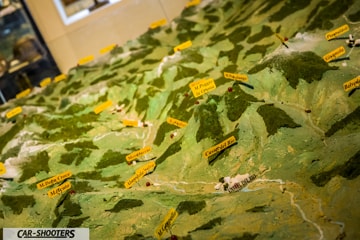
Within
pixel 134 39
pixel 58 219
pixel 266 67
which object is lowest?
pixel 58 219

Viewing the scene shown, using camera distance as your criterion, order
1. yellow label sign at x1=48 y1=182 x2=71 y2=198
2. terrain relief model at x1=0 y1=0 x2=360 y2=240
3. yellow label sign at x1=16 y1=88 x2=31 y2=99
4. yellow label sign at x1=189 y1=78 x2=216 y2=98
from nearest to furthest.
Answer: terrain relief model at x1=0 y1=0 x2=360 y2=240
yellow label sign at x1=48 y1=182 x2=71 y2=198
yellow label sign at x1=189 y1=78 x2=216 y2=98
yellow label sign at x1=16 y1=88 x2=31 y2=99

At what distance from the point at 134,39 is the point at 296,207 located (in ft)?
26.0

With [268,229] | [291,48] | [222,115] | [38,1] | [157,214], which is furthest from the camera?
[38,1]

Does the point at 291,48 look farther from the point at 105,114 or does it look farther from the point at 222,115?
the point at 105,114

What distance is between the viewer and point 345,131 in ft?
15.1

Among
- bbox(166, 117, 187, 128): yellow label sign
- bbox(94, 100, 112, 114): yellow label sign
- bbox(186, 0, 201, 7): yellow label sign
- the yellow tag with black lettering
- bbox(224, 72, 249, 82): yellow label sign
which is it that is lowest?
bbox(166, 117, 187, 128): yellow label sign

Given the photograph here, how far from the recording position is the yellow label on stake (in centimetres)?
496

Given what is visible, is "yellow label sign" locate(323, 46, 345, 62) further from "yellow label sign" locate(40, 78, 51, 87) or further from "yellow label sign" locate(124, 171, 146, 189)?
"yellow label sign" locate(40, 78, 51, 87)

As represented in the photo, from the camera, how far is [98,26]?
1056cm

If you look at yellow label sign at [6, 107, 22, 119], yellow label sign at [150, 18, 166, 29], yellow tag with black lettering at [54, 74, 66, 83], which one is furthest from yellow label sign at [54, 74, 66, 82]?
yellow label sign at [150, 18, 166, 29]

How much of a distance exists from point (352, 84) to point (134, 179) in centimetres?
374

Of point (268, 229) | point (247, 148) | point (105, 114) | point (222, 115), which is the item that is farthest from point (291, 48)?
point (105, 114)

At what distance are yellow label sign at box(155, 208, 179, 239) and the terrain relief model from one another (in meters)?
0.02

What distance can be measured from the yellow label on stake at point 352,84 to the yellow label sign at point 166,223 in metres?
3.20
